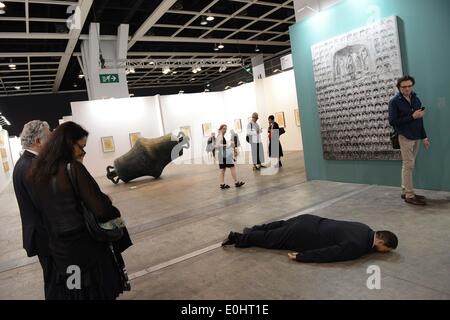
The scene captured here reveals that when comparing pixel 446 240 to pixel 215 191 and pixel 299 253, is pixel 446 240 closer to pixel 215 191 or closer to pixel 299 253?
pixel 299 253

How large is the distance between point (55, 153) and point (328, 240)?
7.96 feet

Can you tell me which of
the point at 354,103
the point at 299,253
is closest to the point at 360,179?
the point at 354,103

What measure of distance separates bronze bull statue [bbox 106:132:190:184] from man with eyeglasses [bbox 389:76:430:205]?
7.28 meters

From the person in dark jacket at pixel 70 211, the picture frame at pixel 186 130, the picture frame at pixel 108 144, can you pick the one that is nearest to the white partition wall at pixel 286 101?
the picture frame at pixel 186 130

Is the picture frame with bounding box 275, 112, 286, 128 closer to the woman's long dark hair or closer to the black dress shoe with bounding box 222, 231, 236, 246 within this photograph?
the black dress shoe with bounding box 222, 231, 236, 246

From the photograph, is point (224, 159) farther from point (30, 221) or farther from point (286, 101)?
point (286, 101)

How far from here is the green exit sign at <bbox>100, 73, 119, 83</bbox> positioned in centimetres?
1366

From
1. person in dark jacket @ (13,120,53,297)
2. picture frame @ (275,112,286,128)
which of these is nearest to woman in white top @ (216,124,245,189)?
person in dark jacket @ (13,120,53,297)

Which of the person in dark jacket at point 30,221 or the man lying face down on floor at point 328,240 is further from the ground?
the person in dark jacket at point 30,221

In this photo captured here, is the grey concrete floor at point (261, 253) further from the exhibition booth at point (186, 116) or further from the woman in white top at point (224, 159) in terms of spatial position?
the exhibition booth at point (186, 116)

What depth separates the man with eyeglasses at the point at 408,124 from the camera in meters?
4.51

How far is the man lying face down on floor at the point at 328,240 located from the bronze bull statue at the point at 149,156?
25.0 feet

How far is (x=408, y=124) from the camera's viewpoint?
4566mm

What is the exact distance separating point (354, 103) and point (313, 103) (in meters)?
1.05
